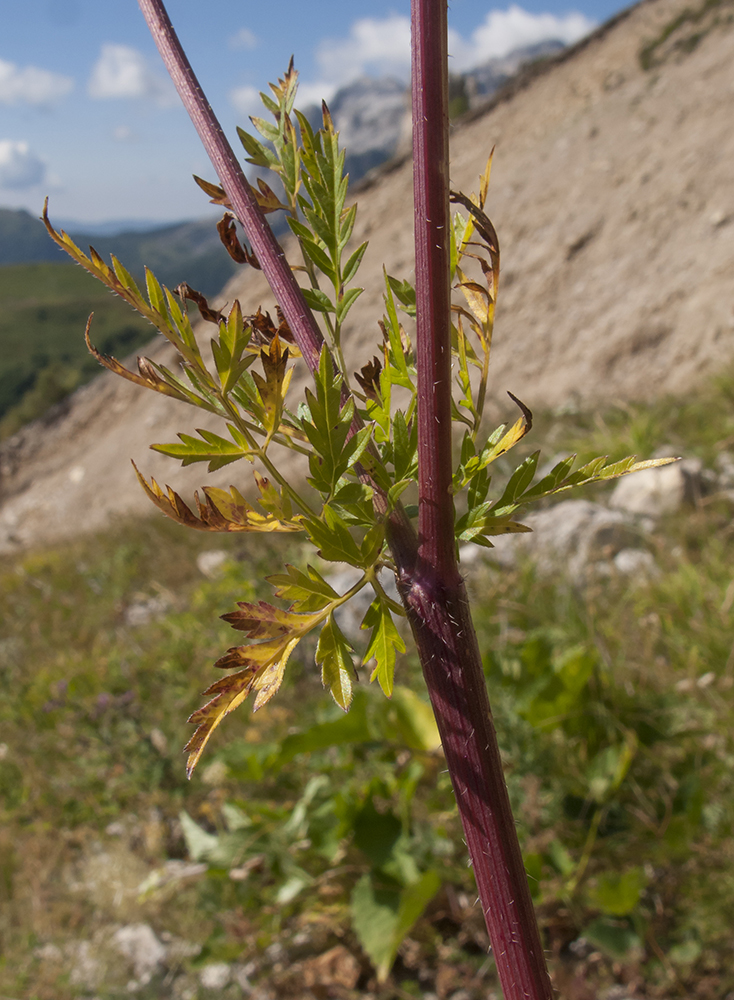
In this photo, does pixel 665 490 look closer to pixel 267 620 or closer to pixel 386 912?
pixel 386 912

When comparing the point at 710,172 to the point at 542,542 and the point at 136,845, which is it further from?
the point at 136,845

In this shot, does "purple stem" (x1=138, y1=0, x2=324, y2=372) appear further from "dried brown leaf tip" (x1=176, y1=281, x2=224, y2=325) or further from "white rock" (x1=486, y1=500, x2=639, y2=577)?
"white rock" (x1=486, y1=500, x2=639, y2=577)

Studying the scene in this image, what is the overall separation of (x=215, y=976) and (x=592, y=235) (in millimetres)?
10104

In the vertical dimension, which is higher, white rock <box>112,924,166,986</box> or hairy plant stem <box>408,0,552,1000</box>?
hairy plant stem <box>408,0,552,1000</box>

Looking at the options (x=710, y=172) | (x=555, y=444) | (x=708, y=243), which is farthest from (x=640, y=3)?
(x=555, y=444)

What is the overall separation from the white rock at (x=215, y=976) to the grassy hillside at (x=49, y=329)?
171ft

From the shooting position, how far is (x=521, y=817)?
1.87 metres

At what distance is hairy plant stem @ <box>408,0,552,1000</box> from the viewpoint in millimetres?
396

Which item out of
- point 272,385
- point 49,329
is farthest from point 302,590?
point 49,329

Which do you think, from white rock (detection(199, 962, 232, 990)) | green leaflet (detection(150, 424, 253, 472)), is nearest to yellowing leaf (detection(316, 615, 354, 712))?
green leaflet (detection(150, 424, 253, 472))

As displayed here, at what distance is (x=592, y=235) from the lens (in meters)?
10.0

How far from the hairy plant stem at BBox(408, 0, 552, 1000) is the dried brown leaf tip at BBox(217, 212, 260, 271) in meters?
0.17

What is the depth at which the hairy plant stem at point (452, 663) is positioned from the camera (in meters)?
0.40

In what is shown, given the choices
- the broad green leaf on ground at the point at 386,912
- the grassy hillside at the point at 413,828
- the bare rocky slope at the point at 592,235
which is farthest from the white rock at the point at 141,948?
the bare rocky slope at the point at 592,235
